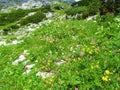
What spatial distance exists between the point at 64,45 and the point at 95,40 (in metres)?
1.67

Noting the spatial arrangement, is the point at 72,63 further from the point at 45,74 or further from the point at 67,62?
the point at 45,74

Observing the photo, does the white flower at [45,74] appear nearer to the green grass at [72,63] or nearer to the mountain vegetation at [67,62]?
the mountain vegetation at [67,62]

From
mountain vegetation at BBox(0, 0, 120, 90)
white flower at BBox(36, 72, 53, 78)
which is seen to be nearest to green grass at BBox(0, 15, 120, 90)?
mountain vegetation at BBox(0, 0, 120, 90)

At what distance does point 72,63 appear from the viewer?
976 centimetres

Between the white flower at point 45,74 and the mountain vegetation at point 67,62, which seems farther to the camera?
the white flower at point 45,74

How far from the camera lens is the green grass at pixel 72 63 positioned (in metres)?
8.68

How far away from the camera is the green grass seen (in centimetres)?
868

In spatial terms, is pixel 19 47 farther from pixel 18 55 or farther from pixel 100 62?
pixel 100 62

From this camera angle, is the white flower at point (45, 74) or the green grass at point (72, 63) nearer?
the green grass at point (72, 63)

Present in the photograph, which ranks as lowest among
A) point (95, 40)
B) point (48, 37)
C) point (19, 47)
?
point (19, 47)

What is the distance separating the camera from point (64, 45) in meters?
12.5

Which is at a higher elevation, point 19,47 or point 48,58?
point 48,58

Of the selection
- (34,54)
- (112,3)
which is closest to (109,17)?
(112,3)

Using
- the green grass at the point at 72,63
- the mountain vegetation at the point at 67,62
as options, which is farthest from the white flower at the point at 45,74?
the green grass at the point at 72,63
